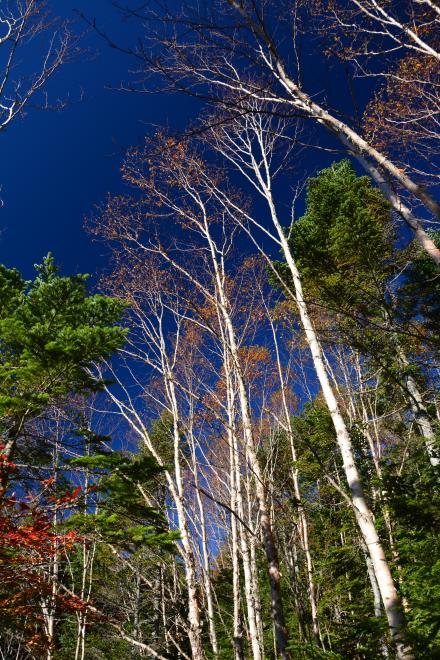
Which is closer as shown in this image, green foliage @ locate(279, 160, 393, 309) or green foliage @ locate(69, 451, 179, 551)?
green foliage @ locate(69, 451, 179, 551)

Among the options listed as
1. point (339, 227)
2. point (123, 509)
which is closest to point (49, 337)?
point (123, 509)

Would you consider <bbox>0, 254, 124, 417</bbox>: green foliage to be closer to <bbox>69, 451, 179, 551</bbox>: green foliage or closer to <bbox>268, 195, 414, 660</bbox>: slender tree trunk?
<bbox>69, 451, 179, 551</bbox>: green foliage

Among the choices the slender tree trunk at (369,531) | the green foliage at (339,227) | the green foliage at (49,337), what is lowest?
the slender tree trunk at (369,531)

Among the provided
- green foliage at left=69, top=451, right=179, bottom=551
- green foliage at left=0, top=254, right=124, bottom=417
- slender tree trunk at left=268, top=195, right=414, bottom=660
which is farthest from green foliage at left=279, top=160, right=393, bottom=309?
Answer: green foliage at left=69, top=451, right=179, bottom=551

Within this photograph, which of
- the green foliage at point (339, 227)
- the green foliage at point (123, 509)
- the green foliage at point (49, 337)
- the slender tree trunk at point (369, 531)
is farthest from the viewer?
the green foliage at point (339, 227)

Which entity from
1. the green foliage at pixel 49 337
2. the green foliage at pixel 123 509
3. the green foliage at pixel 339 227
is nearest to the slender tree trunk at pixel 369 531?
the green foliage at pixel 123 509

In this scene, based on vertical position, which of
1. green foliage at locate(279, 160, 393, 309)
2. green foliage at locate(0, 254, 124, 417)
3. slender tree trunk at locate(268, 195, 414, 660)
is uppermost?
green foliage at locate(279, 160, 393, 309)

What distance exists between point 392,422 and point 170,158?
10142mm

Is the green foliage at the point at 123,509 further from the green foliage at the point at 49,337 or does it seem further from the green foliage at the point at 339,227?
the green foliage at the point at 339,227

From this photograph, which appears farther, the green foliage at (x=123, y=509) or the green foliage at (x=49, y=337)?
the green foliage at (x=49, y=337)

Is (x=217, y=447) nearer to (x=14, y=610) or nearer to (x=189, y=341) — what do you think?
(x=189, y=341)

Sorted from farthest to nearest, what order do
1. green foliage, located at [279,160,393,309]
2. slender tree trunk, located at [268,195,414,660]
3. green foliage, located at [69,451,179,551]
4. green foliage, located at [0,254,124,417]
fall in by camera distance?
1. green foliage, located at [279,160,393,309]
2. green foliage, located at [0,254,124,417]
3. green foliage, located at [69,451,179,551]
4. slender tree trunk, located at [268,195,414,660]

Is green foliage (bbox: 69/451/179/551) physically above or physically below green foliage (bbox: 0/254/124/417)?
below

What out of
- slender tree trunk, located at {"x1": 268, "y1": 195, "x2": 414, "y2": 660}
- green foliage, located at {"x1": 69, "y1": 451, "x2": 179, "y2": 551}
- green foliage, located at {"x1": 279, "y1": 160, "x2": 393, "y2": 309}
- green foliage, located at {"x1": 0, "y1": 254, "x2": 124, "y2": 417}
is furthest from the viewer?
green foliage, located at {"x1": 279, "y1": 160, "x2": 393, "y2": 309}
